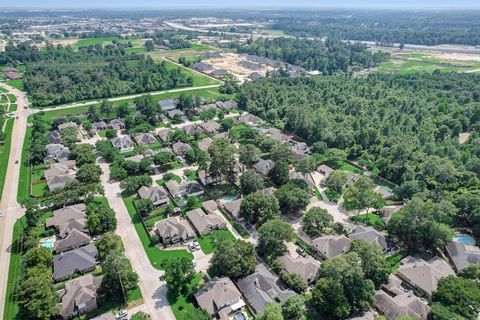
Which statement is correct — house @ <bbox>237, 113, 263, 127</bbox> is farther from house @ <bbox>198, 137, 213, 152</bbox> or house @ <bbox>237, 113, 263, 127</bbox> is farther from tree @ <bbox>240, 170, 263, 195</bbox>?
tree @ <bbox>240, 170, 263, 195</bbox>

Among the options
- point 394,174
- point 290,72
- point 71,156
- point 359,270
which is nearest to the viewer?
point 359,270

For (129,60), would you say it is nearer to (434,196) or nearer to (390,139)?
(390,139)

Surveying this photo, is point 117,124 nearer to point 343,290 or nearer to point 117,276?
point 117,276

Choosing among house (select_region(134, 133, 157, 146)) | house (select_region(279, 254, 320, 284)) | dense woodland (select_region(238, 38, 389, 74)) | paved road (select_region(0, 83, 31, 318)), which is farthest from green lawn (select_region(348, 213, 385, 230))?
dense woodland (select_region(238, 38, 389, 74))

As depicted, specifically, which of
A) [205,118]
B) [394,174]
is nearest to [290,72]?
[205,118]

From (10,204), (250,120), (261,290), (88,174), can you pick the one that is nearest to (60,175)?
(88,174)
